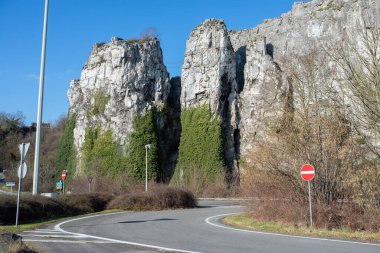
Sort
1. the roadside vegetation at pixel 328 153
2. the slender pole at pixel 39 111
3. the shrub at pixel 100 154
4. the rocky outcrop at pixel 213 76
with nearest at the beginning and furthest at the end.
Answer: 1. the roadside vegetation at pixel 328 153
2. the slender pole at pixel 39 111
3. the rocky outcrop at pixel 213 76
4. the shrub at pixel 100 154

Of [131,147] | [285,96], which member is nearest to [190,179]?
[131,147]

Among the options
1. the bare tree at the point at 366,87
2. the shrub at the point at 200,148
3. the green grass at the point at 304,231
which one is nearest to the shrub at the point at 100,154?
the shrub at the point at 200,148

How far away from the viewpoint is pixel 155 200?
1061 inches

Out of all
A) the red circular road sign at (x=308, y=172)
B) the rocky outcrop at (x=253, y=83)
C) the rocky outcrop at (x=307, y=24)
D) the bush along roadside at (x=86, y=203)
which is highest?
the rocky outcrop at (x=307, y=24)

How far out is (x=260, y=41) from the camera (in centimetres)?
5116

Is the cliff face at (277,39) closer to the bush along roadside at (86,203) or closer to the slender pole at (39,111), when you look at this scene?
the bush along roadside at (86,203)

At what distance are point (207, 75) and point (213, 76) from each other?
3.30 ft

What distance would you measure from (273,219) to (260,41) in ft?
126

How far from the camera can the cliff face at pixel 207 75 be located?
49.5 meters

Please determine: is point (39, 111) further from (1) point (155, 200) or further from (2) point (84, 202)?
(1) point (155, 200)

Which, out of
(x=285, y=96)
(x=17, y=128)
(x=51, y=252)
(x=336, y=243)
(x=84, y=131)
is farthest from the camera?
(x=17, y=128)

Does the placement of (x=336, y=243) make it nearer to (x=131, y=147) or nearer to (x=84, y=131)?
(x=131, y=147)

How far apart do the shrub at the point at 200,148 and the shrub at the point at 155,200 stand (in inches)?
733

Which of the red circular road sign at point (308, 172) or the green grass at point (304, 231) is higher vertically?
the red circular road sign at point (308, 172)
